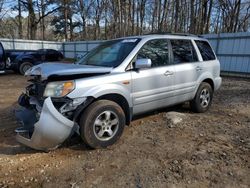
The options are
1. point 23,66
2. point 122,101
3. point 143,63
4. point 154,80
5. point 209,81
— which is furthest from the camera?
point 23,66

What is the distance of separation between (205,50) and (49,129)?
4.19 meters

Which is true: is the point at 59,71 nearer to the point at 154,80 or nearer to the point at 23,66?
the point at 154,80

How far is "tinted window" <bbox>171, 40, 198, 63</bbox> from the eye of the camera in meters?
5.12

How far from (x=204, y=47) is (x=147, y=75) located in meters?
2.25

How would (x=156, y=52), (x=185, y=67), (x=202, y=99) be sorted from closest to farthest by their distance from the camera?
(x=156, y=52), (x=185, y=67), (x=202, y=99)

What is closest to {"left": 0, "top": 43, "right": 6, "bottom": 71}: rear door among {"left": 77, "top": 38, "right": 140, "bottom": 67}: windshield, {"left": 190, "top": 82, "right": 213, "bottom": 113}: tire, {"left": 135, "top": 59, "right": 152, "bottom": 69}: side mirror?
{"left": 77, "top": 38, "right": 140, "bottom": 67}: windshield

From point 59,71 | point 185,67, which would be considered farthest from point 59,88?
point 185,67

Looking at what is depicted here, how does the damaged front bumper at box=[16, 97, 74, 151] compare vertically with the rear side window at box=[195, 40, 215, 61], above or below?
below

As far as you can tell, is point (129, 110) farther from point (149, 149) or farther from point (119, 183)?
point (119, 183)

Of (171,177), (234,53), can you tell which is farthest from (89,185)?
(234,53)

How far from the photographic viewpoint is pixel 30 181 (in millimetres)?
3074

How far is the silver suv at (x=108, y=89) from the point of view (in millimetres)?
3539

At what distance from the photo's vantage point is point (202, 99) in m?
5.86

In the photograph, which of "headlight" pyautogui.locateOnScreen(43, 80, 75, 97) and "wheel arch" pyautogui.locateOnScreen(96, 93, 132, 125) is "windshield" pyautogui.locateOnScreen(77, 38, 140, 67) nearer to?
"wheel arch" pyautogui.locateOnScreen(96, 93, 132, 125)
